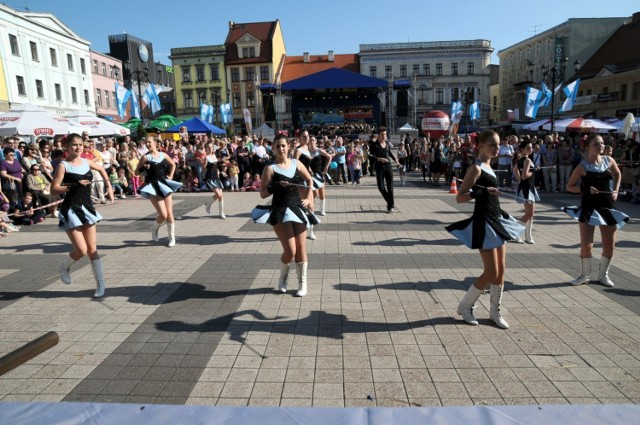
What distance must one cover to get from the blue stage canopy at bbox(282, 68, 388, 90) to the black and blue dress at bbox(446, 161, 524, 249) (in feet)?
109

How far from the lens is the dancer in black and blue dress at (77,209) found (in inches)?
223

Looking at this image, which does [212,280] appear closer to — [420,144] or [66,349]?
[66,349]

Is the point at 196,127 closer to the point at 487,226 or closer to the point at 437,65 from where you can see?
the point at 487,226

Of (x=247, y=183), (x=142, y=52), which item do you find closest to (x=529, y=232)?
(x=247, y=183)

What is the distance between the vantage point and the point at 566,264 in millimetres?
6992

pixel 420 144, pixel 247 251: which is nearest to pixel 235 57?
pixel 420 144

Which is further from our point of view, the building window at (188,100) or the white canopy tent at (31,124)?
the building window at (188,100)

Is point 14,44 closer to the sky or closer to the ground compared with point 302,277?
closer to the sky

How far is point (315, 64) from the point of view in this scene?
6775cm

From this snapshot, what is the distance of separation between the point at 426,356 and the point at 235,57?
67.2 meters

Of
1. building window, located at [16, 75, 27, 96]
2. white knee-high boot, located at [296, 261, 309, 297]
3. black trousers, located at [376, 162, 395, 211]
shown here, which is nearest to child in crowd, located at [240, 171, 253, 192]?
black trousers, located at [376, 162, 395, 211]

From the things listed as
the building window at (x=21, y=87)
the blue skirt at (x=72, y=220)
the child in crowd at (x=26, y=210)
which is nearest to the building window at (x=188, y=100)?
the building window at (x=21, y=87)

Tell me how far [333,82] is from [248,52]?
33139 mm

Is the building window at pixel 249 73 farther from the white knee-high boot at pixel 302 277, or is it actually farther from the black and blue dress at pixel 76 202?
the white knee-high boot at pixel 302 277
